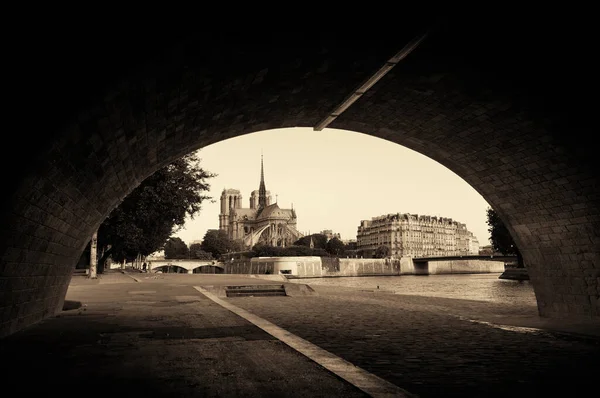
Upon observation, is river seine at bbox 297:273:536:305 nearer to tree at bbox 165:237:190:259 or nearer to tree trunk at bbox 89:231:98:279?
tree trunk at bbox 89:231:98:279

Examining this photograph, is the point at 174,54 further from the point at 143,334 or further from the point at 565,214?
the point at 565,214

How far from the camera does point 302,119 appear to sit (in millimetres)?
13555

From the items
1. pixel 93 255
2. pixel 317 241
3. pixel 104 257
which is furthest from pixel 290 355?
pixel 317 241

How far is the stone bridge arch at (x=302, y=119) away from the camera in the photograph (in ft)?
21.8

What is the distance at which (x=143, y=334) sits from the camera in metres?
10.1

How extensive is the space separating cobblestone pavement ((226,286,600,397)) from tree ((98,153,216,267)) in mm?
17667

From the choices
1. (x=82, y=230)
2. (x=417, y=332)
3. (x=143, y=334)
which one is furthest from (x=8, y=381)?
(x=417, y=332)

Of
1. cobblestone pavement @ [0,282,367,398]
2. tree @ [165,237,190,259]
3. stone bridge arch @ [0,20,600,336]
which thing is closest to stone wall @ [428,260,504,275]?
tree @ [165,237,190,259]

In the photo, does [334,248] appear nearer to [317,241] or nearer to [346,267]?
[317,241]

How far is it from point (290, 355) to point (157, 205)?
82.6 ft

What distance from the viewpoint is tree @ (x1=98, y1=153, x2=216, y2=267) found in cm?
3062

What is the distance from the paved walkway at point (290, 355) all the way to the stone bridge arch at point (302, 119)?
1697 mm

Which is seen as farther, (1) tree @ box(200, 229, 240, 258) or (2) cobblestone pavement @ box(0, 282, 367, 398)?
(1) tree @ box(200, 229, 240, 258)

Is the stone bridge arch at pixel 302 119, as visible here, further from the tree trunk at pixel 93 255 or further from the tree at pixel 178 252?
the tree at pixel 178 252
